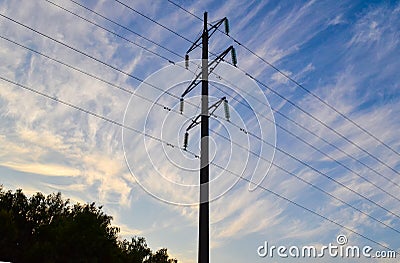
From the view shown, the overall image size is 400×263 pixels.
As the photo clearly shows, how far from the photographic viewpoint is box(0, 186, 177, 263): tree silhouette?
4491 cm

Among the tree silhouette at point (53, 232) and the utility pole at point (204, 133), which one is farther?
the tree silhouette at point (53, 232)

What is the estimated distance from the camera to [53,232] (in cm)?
4769

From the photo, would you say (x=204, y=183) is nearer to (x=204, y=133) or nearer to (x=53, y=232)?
(x=204, y=133)

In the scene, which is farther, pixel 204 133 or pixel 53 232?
pixel 53 232

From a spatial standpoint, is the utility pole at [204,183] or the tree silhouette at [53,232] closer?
the utility pole at [204,183]

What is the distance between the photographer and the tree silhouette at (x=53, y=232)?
4491cm

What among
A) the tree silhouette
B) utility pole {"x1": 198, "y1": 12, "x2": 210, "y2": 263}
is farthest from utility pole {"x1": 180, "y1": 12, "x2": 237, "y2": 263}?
the tree silhouette

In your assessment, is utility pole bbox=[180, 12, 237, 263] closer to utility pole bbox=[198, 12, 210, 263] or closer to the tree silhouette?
utility pole bbox=[198, 12, 210, 263]

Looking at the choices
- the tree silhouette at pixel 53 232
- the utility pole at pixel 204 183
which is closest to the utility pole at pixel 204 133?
the utility pole at pixel 204 183

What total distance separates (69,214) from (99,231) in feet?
23.3

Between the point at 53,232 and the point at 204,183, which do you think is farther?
the point at 53,232

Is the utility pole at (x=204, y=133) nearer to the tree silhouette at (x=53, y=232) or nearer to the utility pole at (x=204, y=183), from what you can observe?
the utility pole at (x=204, y=183)

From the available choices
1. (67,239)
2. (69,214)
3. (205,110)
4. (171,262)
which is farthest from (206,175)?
(171,262)

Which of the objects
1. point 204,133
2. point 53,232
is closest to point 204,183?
point 204,133
